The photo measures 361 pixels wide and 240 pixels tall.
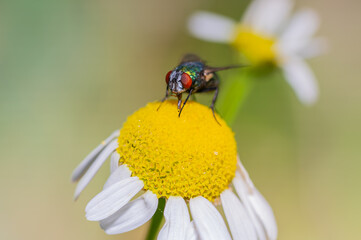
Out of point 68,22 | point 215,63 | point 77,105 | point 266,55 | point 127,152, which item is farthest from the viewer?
point 215,63

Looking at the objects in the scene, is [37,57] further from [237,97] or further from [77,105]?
[237,97]

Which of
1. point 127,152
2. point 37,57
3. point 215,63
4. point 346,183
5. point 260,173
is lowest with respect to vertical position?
point 346,183

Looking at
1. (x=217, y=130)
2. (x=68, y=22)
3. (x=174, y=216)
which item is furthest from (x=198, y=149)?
(x=68, y=22)

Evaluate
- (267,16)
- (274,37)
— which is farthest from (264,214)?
(267,16)

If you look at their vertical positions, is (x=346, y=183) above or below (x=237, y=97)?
below

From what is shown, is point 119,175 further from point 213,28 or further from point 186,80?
point 213,28

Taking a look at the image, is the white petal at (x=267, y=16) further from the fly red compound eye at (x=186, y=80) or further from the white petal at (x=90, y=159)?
the white petal at (x=90, y=159)

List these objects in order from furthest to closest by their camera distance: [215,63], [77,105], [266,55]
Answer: [215,63], [77,105], [266,55]
